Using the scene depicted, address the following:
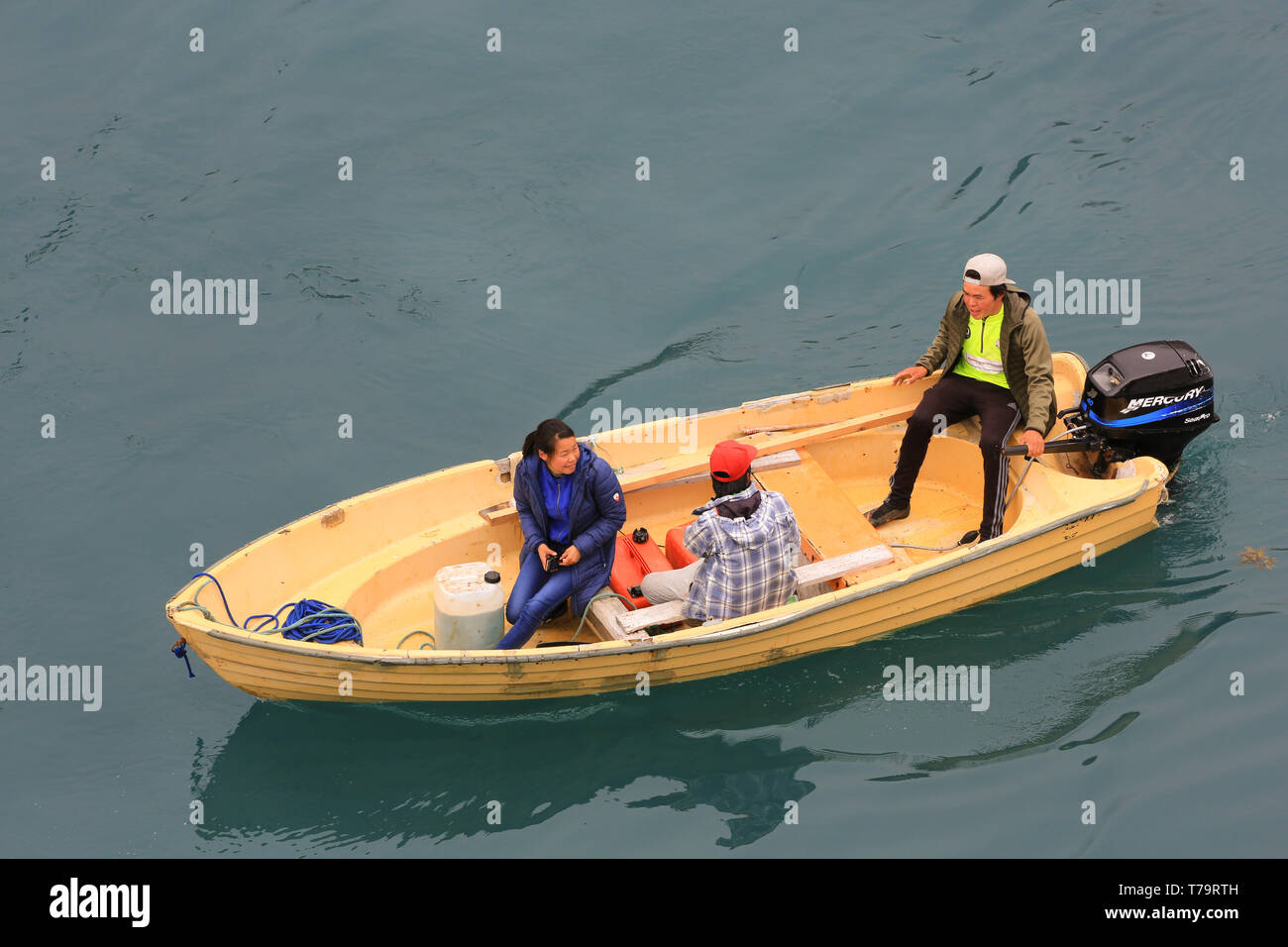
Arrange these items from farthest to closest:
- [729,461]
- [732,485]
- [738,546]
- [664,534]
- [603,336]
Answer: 1. [603,336]
2. [664,534]
3. [738,546]
4. [732,485]
5. [729,461]

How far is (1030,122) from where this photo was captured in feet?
38.6

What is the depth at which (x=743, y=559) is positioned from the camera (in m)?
6.92

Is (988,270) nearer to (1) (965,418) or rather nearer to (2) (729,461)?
(1) (965,418)

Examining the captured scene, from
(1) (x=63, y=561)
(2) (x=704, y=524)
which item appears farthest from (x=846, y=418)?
(1) (x=63, y=561)

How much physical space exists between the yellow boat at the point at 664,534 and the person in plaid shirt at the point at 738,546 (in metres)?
0.14

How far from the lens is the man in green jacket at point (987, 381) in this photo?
7.76 metres

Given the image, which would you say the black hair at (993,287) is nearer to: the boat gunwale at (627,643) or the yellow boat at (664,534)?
the yellow boat at (664,534)

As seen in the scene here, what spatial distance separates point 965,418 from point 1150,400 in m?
1.19

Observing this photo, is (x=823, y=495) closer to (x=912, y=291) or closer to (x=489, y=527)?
(x=489, y=527)

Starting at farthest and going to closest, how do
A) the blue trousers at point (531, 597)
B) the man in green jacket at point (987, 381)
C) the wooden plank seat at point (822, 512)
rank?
the wooden plank seat at point (822, 512)
the man in green jacket at point (987, 381)
the blue trousers at point (531, 597)

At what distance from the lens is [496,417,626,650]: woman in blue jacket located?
7.11 metres

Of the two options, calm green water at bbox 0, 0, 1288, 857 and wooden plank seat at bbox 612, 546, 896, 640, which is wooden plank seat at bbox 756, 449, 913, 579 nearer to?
wooden plank seat at bbox 612, 546, 896, 640

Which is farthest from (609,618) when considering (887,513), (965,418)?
(965,418)

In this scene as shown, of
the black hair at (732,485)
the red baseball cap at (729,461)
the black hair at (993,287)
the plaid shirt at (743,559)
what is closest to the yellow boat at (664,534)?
the plaid shirt at (743,559)
